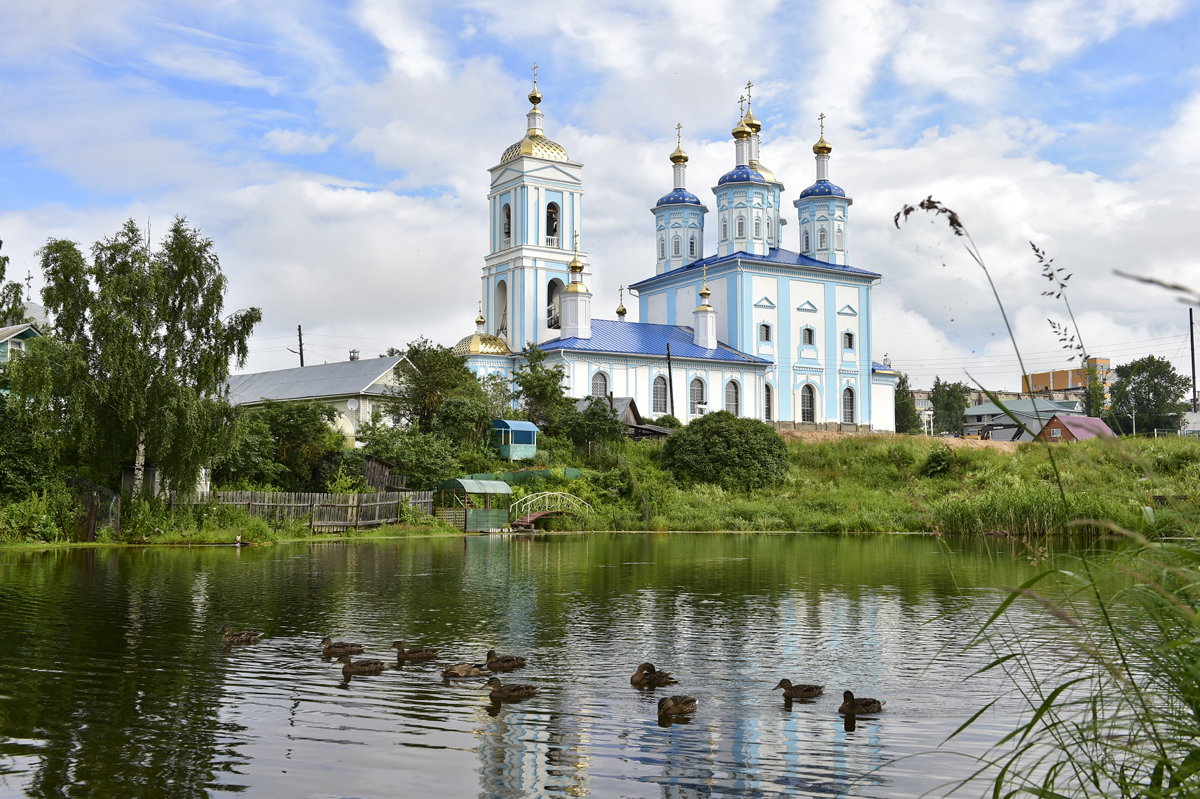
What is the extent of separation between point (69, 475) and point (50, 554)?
4.85m

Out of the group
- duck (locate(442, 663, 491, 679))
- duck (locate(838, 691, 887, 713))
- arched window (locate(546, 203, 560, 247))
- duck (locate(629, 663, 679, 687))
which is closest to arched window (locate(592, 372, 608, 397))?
arched window (locate(546, 203, 560, 247))

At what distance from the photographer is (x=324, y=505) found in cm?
3431

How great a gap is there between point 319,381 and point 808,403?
98.6ft

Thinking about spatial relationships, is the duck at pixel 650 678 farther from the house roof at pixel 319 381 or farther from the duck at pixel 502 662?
the house roof at pixel 319 381

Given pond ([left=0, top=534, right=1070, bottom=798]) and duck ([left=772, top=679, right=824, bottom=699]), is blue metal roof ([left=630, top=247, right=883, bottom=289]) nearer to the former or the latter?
pond ([left=0, top=534, right=1070, bottom=798])

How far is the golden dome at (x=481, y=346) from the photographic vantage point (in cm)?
5875

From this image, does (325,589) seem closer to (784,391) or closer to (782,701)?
(782,701)

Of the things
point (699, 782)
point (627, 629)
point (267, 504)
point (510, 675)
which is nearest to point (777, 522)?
point (267, 504)

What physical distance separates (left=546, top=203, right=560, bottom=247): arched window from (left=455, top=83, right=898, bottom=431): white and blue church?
0.06 meters

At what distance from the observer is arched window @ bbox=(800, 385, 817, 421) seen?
221 ft

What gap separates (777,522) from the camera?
41.5m

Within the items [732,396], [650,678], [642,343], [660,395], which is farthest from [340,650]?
[732,396]

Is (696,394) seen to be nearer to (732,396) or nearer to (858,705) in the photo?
(732,396)

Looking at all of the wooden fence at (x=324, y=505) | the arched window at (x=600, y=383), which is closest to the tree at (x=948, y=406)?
the arched window at (x=600, y=383)
